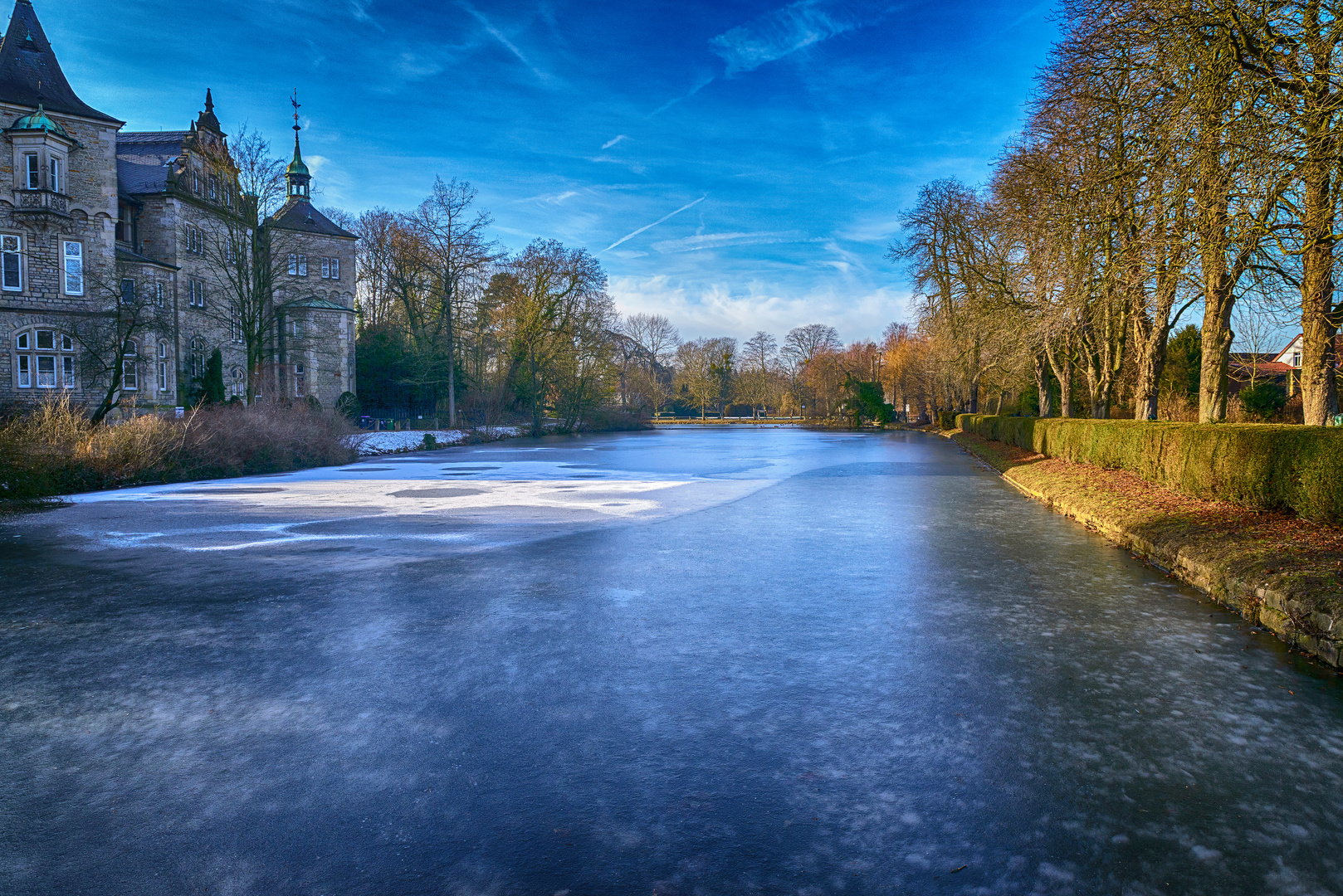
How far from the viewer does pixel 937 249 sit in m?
42.8

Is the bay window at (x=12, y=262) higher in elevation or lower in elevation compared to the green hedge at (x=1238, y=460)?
higher

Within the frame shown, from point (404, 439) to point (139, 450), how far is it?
55.1 ft

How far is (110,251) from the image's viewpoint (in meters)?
29.8

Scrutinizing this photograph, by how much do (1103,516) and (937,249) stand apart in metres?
34.4

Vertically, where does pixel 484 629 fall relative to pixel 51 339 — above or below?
below

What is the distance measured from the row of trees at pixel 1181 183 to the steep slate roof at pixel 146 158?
3400 centimetres

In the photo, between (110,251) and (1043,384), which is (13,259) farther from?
(1043,384)

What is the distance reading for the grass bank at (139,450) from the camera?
14.8m

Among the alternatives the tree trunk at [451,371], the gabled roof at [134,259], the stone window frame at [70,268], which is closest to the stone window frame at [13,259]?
the stone window frame at [70,268]

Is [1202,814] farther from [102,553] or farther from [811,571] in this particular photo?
[102,553]

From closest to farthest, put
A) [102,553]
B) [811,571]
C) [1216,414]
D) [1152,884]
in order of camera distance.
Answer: [1152,884], [811,571], [102,553], [1216,414]

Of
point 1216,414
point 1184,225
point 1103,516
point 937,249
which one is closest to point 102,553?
point 1103,516

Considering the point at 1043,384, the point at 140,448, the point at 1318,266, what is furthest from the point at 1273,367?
the point at 140,448

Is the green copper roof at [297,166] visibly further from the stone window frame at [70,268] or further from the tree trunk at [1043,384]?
the tree trunk at [1043,384]
